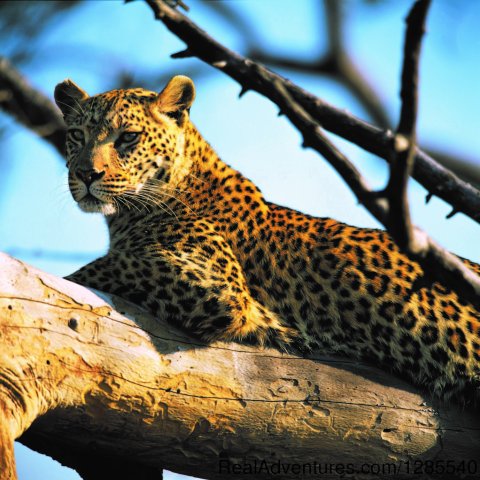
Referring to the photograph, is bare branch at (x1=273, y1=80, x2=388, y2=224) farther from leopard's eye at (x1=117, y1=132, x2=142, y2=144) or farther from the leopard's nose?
leopard's eye at (x1=117, y1=132, x2=142, y2=144)

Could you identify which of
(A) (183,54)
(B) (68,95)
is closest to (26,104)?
(B) (68,95)

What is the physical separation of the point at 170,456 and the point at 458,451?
74.3 inches

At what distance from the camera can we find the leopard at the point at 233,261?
19.3ft

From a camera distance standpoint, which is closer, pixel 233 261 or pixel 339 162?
pixel 339 162

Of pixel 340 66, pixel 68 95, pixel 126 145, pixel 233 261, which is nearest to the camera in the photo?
pixel 233 261

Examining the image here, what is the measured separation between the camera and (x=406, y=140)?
A: 3002mm

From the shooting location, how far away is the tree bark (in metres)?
4.83

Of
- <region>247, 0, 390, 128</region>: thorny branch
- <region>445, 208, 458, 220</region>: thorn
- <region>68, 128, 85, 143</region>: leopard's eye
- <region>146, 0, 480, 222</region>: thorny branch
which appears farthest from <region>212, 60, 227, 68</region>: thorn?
<region>247, 0, 390, 128</region>: thorny branch

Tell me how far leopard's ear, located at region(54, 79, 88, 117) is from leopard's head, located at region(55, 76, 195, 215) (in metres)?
0.09

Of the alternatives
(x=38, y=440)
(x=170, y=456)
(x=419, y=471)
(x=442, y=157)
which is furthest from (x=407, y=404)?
(x=442, y=157)

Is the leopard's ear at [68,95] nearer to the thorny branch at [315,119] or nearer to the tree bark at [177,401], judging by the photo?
the tree bark at [177,401]

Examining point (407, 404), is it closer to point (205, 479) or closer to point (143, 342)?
point (205, 479)

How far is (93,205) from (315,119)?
347cm

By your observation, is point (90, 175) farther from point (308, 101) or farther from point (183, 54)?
point (308, 101)
